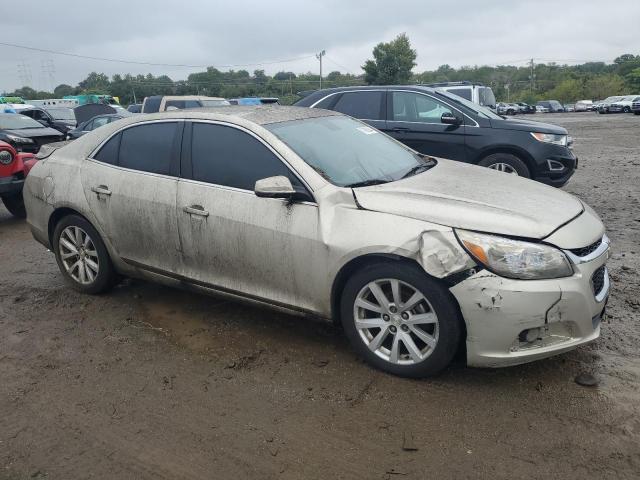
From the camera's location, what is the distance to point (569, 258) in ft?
9.74

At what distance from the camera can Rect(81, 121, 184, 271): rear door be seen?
4020 mm

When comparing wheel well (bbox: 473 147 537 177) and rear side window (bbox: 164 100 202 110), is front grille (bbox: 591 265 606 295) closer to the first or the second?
wheel well (bbox: 473 147 537 177)

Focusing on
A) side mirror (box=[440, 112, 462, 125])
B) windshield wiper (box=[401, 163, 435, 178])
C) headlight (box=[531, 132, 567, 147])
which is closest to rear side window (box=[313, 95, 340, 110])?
side mirror (box=[440, 112, 462, 125])

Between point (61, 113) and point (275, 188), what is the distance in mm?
23549

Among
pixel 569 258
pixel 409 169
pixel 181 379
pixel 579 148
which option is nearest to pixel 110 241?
pixel 181 379

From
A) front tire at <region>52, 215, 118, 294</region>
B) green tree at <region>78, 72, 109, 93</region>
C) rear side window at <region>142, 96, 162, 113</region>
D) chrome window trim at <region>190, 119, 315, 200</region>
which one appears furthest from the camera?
green tree at <region>78, 72, 109, 93</region>

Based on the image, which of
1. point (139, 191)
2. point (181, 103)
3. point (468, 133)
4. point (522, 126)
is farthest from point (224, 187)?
point (181, 103)

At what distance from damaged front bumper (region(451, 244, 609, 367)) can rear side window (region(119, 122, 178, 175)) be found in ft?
7.91

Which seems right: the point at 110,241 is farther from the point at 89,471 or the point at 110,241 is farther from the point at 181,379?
the point at 89,471

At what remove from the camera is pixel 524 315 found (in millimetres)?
2873

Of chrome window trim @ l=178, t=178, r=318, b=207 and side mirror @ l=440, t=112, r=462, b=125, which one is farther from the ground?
side mirror @ l=440, t=112, r=462, b=125

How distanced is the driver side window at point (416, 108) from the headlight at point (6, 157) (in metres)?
5.56

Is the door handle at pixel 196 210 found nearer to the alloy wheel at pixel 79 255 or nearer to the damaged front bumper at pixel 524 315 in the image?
the alloy wheel at pixel 79 255

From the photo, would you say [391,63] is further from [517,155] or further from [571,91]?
[517,155]
